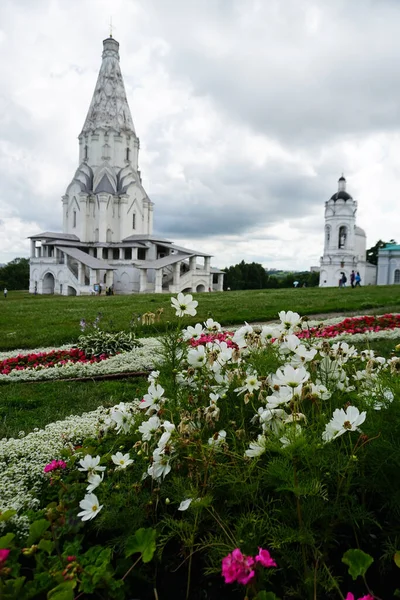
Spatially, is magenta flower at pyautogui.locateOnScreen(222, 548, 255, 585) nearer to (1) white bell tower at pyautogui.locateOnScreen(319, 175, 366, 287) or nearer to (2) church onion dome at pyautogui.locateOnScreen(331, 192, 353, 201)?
(1) white bell tower at pyautogui.locateOnScreen(319, 175, 366, 287)

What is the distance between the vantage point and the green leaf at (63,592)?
1.61 meters

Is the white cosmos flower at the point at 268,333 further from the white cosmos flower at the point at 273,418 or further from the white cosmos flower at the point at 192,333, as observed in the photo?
the white cosmos flower at the point at 273,418

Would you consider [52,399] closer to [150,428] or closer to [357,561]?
[150,428]

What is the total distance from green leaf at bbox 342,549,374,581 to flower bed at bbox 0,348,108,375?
656 cm

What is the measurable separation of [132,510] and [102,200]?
4966 cm

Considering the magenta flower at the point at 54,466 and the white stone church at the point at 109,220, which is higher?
the white stone church at the point at 109,220

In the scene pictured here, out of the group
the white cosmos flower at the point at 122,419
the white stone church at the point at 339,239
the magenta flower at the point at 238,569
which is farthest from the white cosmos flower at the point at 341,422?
the white stone church at the point at 339,239

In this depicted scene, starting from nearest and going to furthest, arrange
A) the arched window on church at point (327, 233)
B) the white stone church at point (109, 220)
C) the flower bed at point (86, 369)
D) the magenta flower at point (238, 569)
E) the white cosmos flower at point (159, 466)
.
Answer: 1. the magenta flower at point (238, 569)
2. the white cosmos flower at point (159, 466)
3. the flower bed at point (86, 369)
4. the white stone church at point (109, 220)
5. the arched window on church at point (327, 233)

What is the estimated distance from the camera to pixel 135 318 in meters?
11.1

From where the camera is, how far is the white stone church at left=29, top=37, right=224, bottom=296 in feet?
149

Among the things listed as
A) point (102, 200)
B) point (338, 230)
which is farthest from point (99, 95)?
point (338, 230)

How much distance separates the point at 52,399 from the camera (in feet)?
18.4

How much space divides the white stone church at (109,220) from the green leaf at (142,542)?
42481 millimetres

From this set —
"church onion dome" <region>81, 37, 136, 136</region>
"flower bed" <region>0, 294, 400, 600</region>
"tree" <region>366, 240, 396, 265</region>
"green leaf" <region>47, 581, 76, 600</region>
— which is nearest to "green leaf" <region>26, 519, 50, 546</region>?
"flower bed" <region>0, 294, 400, 600</region>
